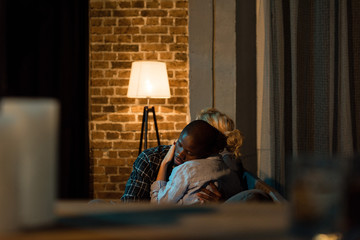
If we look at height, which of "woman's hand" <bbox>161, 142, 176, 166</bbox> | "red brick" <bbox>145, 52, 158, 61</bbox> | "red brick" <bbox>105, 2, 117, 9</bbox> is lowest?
"woman's hand" <bbox>161, 142, 176, 166</bbox>

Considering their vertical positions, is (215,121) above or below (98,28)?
below

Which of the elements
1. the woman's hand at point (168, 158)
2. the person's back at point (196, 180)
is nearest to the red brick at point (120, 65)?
the woman's hand at point (168, 158)

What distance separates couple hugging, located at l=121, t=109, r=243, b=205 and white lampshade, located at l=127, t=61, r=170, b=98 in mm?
1220

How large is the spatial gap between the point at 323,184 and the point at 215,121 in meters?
2.30

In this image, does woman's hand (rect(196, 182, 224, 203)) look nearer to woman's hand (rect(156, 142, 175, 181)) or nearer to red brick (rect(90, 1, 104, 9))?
woman's hand (rect(156, 142, 175, 181))

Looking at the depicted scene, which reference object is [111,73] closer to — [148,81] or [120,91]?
[120,91]

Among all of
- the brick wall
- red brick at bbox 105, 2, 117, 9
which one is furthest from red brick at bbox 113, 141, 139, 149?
red brick at bbox 105, 2, 117, 9

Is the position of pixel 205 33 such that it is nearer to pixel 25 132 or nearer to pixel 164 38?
pixel 164 38

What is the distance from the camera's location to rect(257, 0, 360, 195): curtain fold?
2.96 metres

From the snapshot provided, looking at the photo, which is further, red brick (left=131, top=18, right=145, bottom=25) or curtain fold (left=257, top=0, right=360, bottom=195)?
red brick (left=131, top=18, right=145, bottom=25)

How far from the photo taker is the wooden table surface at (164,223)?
0.57 metres

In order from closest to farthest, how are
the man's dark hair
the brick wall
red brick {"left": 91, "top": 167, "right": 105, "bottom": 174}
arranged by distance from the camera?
the man's dark hair → the brick wall → red brick {"left": 91, "top": 167, "right": 105, "bottom": 174}

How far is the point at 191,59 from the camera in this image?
3.97 m

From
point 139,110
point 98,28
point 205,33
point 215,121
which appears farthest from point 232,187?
point 98,28
